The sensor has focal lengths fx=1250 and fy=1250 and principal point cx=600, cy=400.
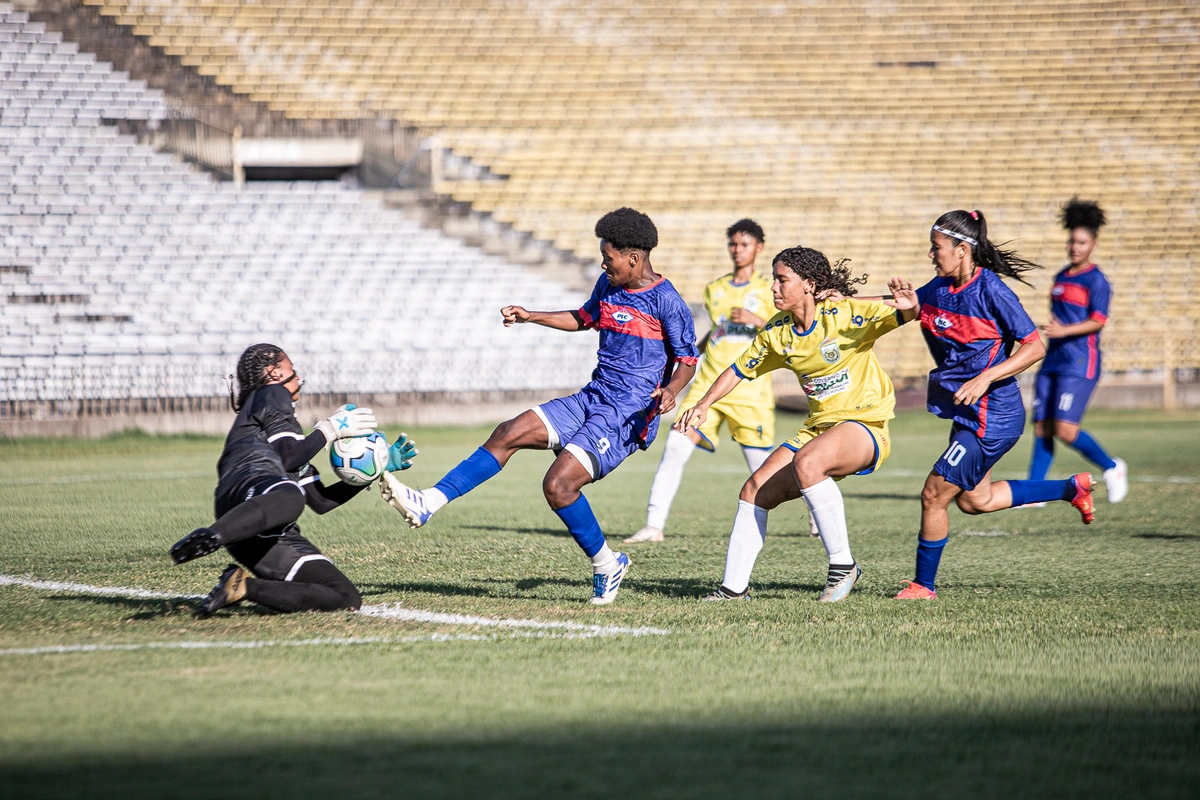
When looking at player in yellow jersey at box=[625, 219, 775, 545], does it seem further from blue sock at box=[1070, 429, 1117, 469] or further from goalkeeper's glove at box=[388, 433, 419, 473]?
goalkeeper's glove at box=[388, 433, 419, 473]

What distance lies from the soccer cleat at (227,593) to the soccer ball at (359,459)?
63cm

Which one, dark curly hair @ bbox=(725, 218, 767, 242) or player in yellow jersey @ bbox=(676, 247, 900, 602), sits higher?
dark curly hair @ bbox=(725, 218, 767, 242)

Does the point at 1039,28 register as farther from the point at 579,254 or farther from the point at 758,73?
the point at 579,254

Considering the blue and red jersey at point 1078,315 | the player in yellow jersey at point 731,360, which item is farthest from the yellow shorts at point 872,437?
the blue and red jersey at point 1078,315

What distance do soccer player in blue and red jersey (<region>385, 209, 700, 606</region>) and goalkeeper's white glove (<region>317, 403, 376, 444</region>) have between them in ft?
1.36

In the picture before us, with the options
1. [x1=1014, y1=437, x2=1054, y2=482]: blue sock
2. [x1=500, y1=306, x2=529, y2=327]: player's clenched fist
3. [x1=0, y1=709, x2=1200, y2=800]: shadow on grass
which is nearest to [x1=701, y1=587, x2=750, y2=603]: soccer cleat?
[x1=500, y1=306, x2=529, y2=327]: player's clenched fist

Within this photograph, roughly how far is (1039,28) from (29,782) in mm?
31484

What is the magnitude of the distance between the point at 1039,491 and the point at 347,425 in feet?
11.7

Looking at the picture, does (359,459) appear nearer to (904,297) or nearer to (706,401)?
(706,401)

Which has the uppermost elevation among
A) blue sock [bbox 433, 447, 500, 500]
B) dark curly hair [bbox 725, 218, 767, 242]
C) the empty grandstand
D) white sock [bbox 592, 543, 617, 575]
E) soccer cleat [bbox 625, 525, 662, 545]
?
the empty grandstand

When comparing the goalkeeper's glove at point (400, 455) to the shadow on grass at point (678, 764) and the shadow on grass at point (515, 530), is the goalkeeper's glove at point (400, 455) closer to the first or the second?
the shadow on grass at point (678, 764)

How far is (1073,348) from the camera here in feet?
32.2

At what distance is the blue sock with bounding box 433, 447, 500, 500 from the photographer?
5895 mm

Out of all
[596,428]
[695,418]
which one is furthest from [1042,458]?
[596,428]
